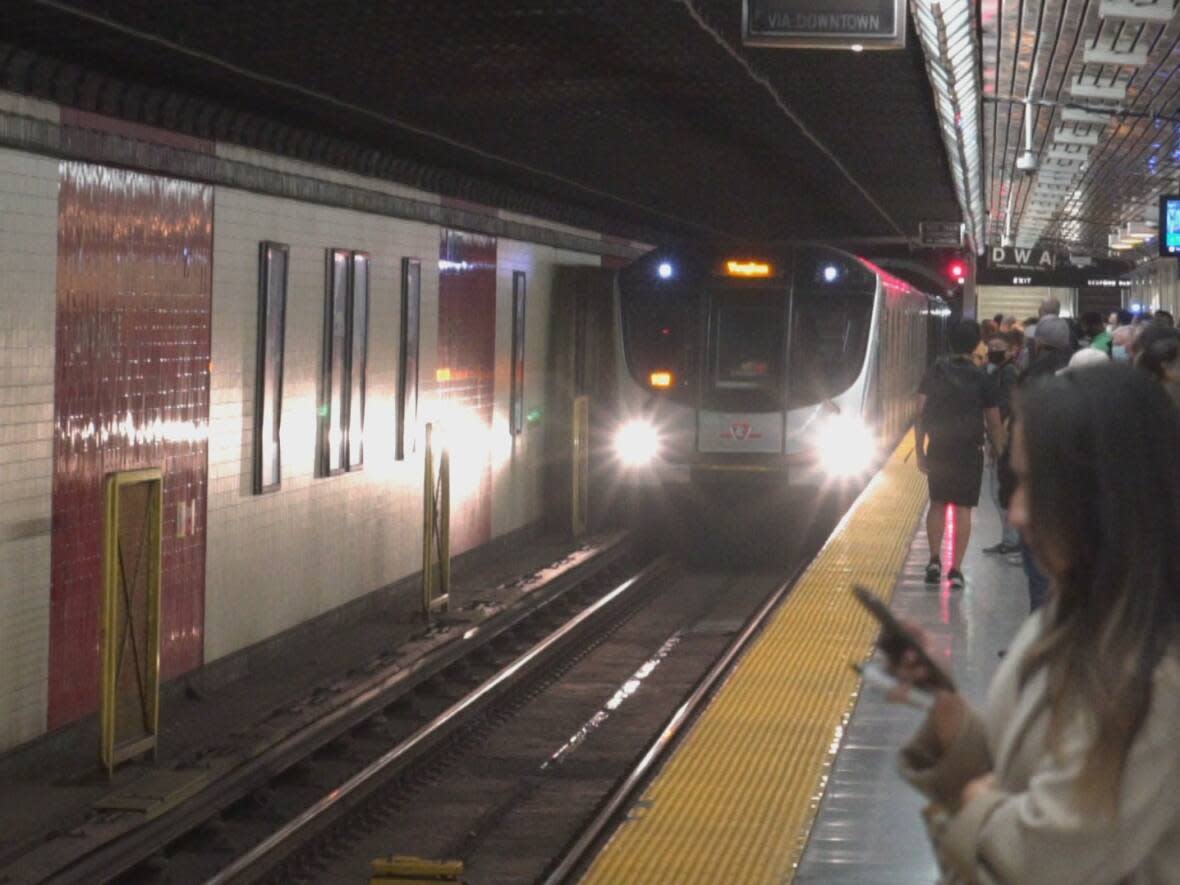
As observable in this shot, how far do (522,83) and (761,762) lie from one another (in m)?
5.95

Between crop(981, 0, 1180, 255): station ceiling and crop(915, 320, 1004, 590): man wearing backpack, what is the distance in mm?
2685


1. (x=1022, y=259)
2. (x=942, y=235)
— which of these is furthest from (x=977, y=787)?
(x=1022, y=259)

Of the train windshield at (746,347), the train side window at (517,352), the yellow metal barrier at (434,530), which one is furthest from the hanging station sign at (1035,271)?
the yellow metal barrier at (434,530)

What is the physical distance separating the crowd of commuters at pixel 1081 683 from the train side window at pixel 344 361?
35.0ft

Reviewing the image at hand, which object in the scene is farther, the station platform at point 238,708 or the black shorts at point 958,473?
the black shorts at point 958,473

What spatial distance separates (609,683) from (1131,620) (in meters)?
10.9

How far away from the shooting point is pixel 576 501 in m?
19.7

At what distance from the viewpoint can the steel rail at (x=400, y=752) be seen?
7.84 metres

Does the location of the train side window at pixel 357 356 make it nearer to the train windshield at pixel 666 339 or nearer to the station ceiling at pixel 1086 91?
the station ceiling at pixel 1086 91

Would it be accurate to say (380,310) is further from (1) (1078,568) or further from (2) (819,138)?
(1) (1078,568)

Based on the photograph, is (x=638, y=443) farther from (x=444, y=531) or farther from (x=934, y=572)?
(x=934, y=572)

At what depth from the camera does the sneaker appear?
12758mm

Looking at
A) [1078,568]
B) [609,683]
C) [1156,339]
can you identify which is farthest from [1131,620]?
[609,683]

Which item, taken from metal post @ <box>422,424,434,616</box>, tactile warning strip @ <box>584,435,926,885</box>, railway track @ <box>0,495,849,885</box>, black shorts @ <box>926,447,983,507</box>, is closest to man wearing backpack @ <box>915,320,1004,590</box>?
black shorts @ <box>926,447,983,507</box>
